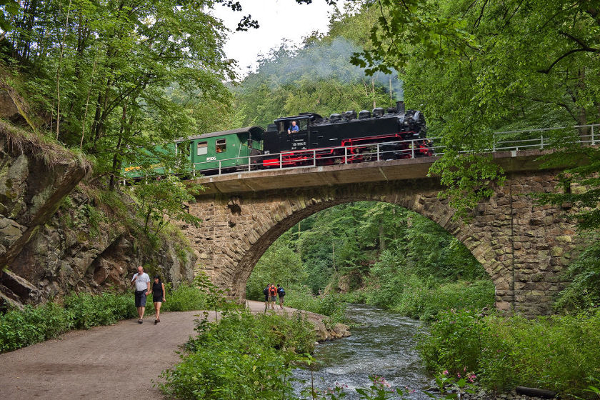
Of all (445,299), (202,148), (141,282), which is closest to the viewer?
(141,282)

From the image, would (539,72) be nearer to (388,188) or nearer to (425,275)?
(388,188)

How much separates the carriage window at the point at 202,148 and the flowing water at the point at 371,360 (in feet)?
30.4

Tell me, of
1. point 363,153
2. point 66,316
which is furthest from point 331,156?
point 66,316

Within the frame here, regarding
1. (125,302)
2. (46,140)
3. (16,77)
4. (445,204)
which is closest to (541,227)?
(445,204)

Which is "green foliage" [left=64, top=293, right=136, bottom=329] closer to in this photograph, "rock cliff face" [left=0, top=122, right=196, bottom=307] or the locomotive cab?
"rock cliff face" [left=0, top=122, right=196, bottom=307]

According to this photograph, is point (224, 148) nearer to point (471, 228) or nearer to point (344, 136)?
point (344, 136)

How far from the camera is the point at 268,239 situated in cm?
1833

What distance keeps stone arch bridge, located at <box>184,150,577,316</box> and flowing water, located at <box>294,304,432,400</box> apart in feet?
11.2

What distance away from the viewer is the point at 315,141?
1855 cm

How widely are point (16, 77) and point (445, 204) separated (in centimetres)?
1169

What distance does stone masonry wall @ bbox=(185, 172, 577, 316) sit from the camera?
13.0 meters

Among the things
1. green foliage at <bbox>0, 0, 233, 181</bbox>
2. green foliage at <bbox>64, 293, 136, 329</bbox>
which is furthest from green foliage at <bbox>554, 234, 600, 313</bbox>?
green foliage at <bbox>0, 0, 233, 181</bbox>

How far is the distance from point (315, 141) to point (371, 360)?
30.3 ft

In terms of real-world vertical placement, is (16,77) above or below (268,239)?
above
